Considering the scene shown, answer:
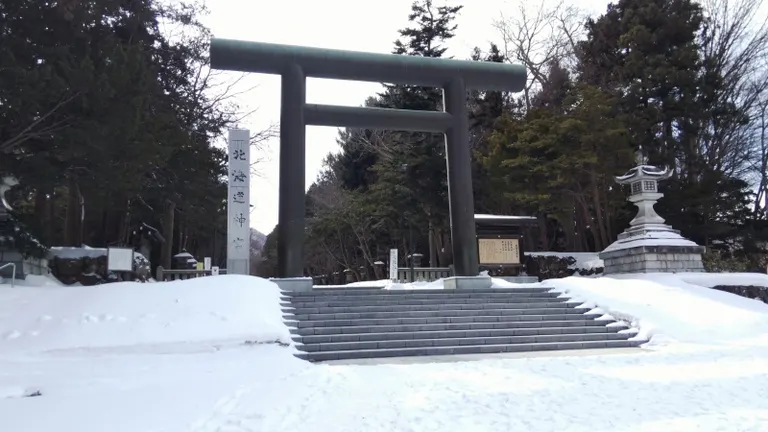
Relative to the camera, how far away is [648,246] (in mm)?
14961

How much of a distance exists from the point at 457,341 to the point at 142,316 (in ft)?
16.9

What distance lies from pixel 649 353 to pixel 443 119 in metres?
7.48

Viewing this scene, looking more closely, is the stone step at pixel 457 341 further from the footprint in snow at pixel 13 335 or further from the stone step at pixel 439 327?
the footprint in snow at pixel 13 335

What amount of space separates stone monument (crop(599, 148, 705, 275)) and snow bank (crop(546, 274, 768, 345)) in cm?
104

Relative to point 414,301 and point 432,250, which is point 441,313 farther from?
point 432,250

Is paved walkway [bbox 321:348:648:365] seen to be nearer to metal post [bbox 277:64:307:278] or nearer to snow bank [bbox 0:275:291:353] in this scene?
snow bank [bbox 0:275:291:353]

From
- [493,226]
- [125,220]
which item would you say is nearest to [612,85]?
[493,226]

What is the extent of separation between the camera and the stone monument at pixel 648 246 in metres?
15.0

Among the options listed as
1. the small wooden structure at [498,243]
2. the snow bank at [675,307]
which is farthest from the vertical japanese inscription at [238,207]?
the small wooden structure at [498,243]

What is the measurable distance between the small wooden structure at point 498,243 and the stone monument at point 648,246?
2709 mm

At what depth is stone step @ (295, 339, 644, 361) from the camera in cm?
849

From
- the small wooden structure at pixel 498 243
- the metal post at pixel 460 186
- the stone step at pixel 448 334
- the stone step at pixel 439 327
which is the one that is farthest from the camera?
the small wooden structure at pixel 498 243

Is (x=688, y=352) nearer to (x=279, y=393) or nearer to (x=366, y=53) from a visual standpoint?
(x=279, y=393)

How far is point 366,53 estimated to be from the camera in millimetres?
13133
